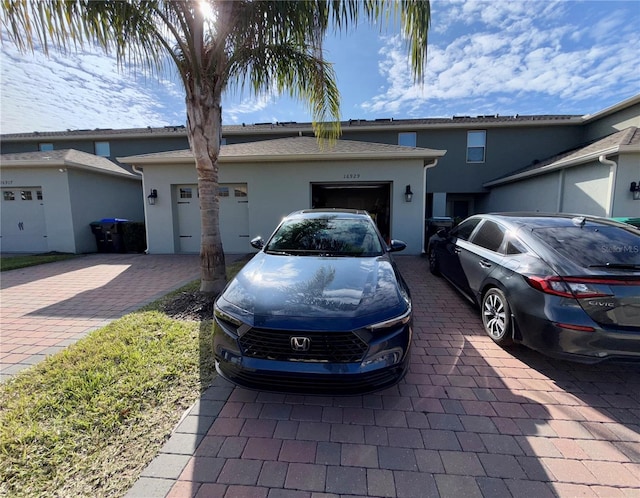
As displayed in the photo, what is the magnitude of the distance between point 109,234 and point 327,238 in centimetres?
1050

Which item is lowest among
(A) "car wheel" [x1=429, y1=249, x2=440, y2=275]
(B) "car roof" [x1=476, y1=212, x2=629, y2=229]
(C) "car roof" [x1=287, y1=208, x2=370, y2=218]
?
(A) "car wheel" [x1=429, y1=249, x2=440, y2=275]

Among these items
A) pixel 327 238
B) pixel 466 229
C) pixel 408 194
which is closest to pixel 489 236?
pixel 466 229

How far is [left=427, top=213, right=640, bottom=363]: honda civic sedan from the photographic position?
7.96 feet

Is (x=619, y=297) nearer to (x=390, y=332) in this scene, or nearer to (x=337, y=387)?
(x=390, y=332)

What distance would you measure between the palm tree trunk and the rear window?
4.53 meters

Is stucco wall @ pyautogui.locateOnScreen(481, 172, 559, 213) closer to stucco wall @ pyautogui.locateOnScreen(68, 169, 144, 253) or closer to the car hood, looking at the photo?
the car hood

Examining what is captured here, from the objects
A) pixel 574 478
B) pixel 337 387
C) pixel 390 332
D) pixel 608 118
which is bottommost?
pixel 574 478

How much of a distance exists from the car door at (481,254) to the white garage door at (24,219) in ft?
45.0

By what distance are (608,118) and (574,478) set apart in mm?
15618

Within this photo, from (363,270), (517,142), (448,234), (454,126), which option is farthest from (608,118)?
(363,270)

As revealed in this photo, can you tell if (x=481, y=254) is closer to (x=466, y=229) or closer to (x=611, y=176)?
(x=466, y=229)

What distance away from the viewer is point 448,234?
5.61 meters

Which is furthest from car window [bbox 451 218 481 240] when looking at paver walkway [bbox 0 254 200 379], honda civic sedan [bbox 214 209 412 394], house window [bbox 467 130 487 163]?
house window [bbox 467 130 487 163]

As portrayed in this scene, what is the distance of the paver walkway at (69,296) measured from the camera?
353 centimetres
